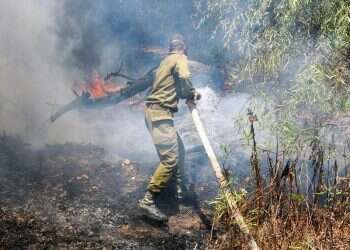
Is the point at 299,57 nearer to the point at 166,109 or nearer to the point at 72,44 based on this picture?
the point at 166,109

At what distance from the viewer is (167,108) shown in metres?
5.68

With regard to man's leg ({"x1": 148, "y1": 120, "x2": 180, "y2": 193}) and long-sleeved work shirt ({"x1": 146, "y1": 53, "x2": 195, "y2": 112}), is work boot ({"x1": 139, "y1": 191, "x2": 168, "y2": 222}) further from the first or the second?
long-sleeved work shirt ({"x1": 146, "y1": 53, "x2": 195, "y2": 112})

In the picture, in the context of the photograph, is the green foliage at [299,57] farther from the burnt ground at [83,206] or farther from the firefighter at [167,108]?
the burnt ground at [83,206]

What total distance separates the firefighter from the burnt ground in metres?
0.38

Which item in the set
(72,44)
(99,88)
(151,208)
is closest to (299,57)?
(151,208)

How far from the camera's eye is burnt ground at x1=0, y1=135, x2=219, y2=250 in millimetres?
4594

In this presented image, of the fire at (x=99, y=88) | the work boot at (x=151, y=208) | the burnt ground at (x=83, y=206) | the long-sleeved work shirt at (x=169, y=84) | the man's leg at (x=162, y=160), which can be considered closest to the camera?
the burnt ground at (x=83, y=206)

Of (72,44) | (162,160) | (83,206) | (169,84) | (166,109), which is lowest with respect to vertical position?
(83,206)

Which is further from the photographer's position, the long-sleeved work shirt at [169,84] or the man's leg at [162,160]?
the long-sleeved work shirt at [169,84]

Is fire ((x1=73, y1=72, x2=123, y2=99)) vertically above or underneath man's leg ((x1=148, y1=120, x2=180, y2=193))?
above

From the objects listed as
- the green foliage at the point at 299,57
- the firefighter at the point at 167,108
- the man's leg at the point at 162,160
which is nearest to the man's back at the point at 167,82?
the firefighter at the point at 167,108

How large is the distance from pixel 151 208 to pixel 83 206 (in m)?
0.86

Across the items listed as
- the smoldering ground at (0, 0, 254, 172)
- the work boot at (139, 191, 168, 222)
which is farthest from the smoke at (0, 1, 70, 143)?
the work boot at (139, 191, 168, 222)

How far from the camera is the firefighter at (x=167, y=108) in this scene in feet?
17.8
